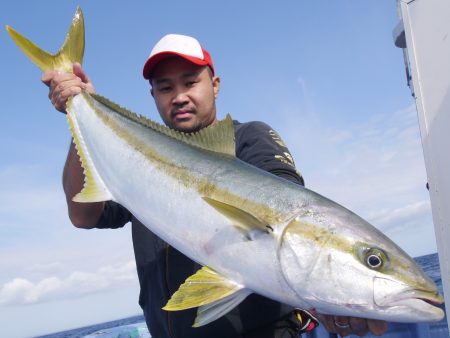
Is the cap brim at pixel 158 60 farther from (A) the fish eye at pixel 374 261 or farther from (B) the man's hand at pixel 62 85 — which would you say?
(A) the fish eye at pixel 374 261

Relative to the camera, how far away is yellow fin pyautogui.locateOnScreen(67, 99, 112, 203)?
10.2 feet

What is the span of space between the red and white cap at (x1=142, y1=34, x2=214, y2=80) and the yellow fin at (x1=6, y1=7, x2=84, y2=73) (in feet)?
1.88

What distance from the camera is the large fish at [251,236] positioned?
2.07m

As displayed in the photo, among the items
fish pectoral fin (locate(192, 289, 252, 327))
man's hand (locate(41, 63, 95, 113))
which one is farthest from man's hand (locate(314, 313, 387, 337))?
man's hand (locate(41, 63, 95, 113))

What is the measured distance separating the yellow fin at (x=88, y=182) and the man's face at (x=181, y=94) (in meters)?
0.70

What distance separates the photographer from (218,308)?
7.51 feet

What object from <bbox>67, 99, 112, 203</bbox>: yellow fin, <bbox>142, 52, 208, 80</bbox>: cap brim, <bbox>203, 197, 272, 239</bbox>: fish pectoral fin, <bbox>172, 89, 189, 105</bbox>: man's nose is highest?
<bbox>142, 52, 208, 80</bbox>: cap brim

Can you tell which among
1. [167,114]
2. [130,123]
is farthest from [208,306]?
[167,114]

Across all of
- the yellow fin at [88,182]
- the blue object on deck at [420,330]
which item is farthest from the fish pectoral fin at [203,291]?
the blue object on deck at [420,330]

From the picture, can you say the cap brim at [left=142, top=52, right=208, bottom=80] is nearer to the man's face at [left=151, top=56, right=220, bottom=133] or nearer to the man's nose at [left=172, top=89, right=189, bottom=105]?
the man's face at [left=151, top=56, right=220, bottom=133]

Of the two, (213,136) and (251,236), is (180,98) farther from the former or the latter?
(251,236)

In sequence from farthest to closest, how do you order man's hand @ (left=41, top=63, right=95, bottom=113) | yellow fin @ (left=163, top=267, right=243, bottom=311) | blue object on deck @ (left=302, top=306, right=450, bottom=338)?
blue object on deck @ (left=302, top=306, right=450, bottom=338), man's hand @ (left=41, top=63, right=95, bottom=113), yellow fin @ (left=163, top=267, right=243, bottom=311)

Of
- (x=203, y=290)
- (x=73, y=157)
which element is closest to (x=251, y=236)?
(x=203, y=290)

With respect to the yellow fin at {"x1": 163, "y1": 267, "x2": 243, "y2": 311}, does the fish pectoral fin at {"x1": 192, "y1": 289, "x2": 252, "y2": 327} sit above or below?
below
